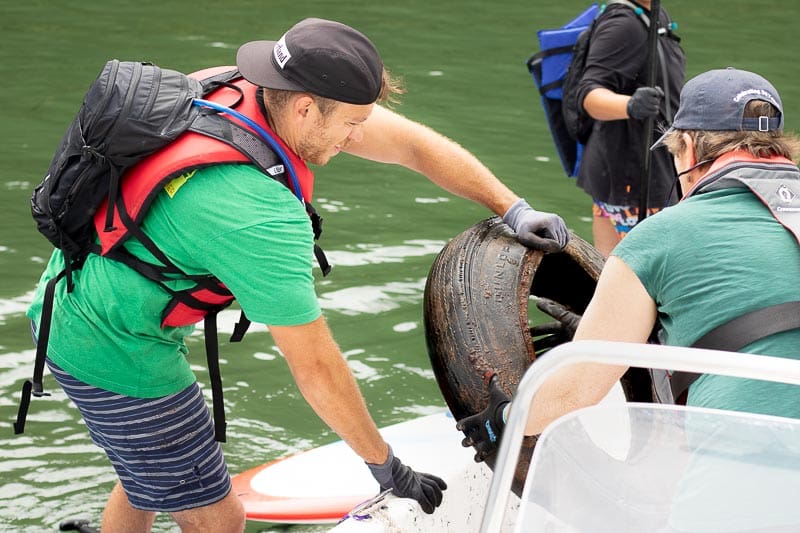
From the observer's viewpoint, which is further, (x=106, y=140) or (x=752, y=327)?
(x=106, y=140)

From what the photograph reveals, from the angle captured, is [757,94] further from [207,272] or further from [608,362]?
[207,272]

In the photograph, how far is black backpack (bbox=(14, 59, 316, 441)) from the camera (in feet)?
9.33

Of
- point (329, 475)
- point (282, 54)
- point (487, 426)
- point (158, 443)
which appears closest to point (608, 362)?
point (487, 426)

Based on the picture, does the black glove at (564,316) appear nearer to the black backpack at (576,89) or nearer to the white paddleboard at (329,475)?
the white paddleboard at (329,475)

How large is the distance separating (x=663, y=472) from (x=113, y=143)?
1.59 metres

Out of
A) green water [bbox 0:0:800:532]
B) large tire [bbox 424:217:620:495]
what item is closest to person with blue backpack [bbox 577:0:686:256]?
green water [bbox 0:0:800:532]

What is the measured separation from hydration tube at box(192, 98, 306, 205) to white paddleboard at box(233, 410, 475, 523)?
1.54m

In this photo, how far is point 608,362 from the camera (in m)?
1.86

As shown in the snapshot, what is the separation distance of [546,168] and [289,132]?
19.9ft

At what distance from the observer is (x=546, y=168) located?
348 inches

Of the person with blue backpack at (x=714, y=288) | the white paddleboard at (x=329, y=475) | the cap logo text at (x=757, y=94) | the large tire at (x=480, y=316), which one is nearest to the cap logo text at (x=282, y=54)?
the large tire at (x=480, y=316)

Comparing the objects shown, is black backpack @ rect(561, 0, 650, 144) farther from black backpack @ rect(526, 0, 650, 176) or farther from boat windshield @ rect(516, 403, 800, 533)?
boat windshield @ rect(516, 403, 800, 533)

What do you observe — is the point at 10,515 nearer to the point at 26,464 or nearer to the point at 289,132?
the point at 26,464

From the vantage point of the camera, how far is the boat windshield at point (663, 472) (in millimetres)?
1867
